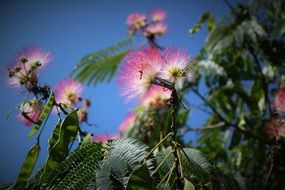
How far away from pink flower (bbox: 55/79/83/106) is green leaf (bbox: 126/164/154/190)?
2.46 ft

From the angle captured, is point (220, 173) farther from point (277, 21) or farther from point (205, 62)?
point (277, 21)

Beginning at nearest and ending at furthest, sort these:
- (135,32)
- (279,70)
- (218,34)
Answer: (218,34), (279,70), (135,32)

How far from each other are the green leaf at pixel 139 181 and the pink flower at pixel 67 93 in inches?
29.5

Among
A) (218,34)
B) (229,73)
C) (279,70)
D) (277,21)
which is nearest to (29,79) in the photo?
(218,34)

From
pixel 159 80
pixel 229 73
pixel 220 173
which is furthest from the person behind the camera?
pixel 229 73

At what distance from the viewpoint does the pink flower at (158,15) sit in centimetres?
378

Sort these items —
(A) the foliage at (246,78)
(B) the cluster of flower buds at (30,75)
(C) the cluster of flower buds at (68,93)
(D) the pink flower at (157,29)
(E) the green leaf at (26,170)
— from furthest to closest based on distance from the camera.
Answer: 1. (D) the pink flower at (157,29)
2. (A) the foliage at (246,78)
3. (C) the cluster of flower buds at (68,93)
4. (B) the cluster of flower buds at (30,75)
5. (E) the green leaf at (26,170)

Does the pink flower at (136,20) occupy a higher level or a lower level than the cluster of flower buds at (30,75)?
higher

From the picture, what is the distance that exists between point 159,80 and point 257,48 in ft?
8.04

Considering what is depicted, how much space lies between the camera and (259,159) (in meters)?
3.36

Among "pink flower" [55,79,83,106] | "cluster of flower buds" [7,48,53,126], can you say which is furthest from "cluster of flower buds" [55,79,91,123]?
"cluster of flower buds" [7,48,53,126]

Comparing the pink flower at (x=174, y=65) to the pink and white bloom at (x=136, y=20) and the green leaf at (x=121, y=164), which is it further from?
the pink and white bloom at (x=136, y=20)

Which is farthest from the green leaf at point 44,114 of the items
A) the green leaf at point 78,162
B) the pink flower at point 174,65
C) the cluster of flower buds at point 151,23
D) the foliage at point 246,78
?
the cluster of flower buds at point 151,23

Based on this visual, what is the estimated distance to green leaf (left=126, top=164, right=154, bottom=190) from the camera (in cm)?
102
